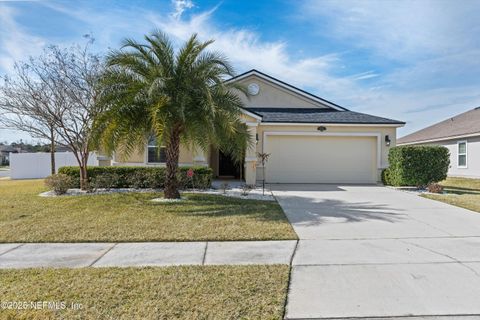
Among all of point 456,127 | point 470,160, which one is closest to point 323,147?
point 470,160

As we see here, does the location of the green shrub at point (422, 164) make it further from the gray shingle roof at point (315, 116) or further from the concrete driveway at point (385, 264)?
the concrete driveway at point (385, 264)

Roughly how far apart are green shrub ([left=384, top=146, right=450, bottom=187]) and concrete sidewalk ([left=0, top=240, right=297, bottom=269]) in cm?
1030

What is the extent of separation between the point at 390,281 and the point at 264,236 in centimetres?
259

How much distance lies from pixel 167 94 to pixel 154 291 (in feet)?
22.2

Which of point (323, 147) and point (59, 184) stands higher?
point (323, 147)

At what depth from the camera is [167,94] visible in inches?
365

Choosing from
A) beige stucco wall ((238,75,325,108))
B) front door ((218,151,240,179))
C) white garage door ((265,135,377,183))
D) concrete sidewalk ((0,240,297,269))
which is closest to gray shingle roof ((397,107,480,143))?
white garage door ((265,135,377,183))

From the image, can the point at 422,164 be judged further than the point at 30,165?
No

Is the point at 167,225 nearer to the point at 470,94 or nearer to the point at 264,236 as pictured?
the point at 264,236

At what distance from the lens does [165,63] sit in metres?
9.61

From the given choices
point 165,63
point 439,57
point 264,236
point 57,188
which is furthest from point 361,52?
point 57,188

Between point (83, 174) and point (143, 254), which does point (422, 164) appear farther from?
point (83, 174)

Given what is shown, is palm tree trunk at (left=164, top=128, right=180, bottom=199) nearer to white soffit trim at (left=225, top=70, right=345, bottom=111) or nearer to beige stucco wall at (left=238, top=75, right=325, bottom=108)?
beige stucco wall at (left=238, top=75, right=325, bottom=108)

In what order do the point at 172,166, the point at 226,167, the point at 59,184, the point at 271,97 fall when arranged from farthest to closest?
1. the point at 226,167
2. the point at 271,97
3. the point at 59,184
4. the point at 172,166
